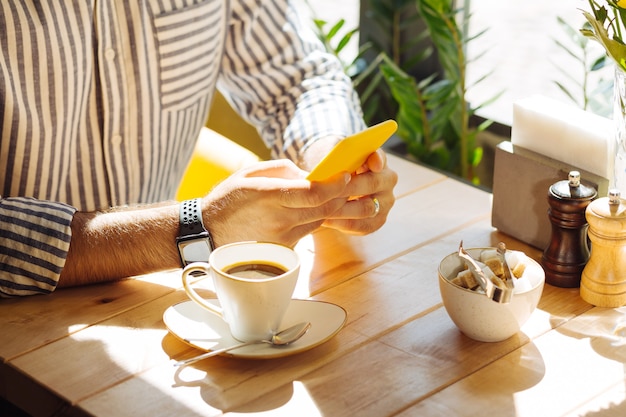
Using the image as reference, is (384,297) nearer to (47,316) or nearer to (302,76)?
(47,316)

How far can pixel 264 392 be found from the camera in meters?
1.05

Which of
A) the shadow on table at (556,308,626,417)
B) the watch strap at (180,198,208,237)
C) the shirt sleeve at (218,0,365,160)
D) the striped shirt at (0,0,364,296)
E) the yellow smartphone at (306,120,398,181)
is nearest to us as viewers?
the shadow on table at (556,308,626,417)

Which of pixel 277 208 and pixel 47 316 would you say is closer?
pixel 47 316

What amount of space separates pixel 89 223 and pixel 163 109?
0.53 m

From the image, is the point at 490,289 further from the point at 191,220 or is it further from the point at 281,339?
the point at 191,220

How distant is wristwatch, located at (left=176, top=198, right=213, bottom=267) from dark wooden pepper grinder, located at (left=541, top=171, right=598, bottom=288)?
510 millimetres

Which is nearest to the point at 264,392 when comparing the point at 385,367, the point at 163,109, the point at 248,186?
the point at 385,367

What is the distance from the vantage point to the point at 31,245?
129 centimetres

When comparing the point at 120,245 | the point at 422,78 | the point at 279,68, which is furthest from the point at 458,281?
the point at 422,78

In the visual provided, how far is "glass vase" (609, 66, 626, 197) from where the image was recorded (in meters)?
1.19

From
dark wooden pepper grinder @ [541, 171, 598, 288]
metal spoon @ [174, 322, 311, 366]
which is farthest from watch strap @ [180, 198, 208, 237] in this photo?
dark wooden pepper grinder @ [541, 171, 598, 288]

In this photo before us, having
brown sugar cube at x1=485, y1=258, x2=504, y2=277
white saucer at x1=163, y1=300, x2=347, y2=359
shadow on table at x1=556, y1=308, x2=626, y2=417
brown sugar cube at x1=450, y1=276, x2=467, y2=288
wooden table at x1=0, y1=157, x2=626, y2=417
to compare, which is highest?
brown sugar cube at x1=485, y1=258, x2=504, y2=277

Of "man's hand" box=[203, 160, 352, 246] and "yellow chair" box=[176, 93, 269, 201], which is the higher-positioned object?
"man's hand" box=[203, 160, 352, 246]

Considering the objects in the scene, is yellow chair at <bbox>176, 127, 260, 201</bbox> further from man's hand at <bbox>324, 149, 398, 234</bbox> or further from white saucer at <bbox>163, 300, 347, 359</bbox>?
white saucer at <bbox>163, 300, 347, 359</bbox>
